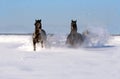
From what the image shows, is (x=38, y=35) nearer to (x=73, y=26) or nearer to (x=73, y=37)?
(x=73, y=37)

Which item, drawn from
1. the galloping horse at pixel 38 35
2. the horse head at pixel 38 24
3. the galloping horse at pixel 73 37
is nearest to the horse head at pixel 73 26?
the galloping horse at pixel 73 37

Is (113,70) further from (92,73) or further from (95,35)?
(95,35)

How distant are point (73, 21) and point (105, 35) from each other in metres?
5.13

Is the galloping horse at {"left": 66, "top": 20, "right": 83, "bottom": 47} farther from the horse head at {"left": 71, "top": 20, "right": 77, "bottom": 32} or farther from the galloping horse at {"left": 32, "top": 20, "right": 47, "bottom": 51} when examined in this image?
the galloping horse at {"left": 32, "top": 20, "right": 47, "bottom": 51}

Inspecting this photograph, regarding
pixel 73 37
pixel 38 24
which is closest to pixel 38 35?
pixel 38 24

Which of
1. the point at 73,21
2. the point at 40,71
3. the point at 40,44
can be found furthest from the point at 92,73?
the point at 73,21

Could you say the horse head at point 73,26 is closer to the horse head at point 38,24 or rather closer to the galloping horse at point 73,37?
the galloping horse at point 73,37

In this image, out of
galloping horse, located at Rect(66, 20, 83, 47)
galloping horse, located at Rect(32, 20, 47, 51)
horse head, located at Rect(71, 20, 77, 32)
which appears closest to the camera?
galloping horse, located at Rect(32, 20, 47, 51)

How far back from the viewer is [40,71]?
31.2 feet

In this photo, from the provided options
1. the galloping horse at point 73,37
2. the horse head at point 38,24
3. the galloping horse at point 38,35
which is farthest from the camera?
the galloping horse at point 73,37

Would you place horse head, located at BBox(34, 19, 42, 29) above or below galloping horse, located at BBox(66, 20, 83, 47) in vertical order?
above

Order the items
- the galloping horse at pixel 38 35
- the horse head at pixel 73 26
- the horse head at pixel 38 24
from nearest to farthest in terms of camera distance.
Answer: the galloping horse at pixel 38 35
the horse head at pixel 38 24
the horse head at pixel 73 26

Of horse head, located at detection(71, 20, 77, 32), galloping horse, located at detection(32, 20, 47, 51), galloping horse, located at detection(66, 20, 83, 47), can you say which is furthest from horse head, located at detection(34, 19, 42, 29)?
horse head, located at detection(71, 20, 77, 32)

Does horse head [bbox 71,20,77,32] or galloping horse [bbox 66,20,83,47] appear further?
horse head [bbox 71,20,77,32]
